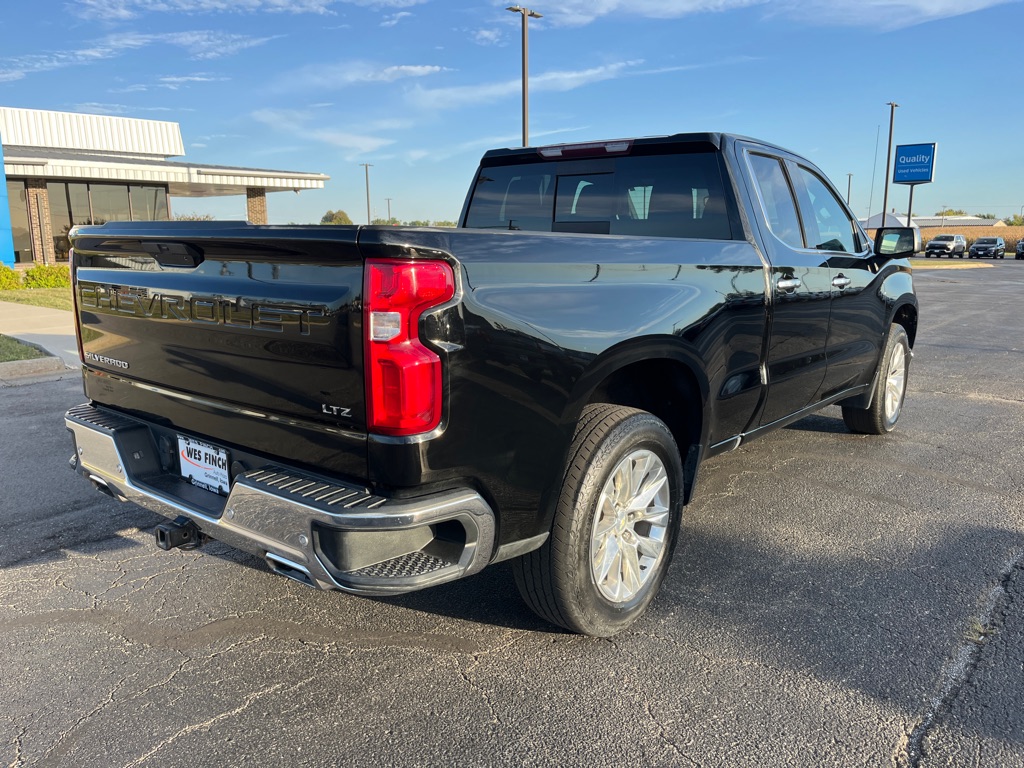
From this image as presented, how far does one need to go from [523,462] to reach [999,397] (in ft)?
21.4

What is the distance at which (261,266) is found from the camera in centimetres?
238

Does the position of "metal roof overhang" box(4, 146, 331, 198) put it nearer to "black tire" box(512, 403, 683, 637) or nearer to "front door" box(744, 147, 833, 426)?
"front door" box(744, 147, 833, 426)

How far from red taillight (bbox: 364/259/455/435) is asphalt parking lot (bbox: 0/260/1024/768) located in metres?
1.02

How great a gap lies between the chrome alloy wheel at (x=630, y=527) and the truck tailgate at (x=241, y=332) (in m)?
1.03

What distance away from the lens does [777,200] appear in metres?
4.10

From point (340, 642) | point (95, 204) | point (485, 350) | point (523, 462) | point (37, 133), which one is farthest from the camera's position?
point (37, 133)

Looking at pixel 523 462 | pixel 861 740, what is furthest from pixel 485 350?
pixel 861 740

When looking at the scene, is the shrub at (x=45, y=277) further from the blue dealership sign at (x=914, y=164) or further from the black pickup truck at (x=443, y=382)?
the blue dealership sign at (x=914, y=164)

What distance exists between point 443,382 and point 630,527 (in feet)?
3.86

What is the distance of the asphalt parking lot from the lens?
2340 mm

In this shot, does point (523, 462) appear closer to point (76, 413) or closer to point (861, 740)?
point (861, 740)

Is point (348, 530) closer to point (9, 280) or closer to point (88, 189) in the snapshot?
point (9, 280)

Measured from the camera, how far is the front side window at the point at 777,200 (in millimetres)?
3971

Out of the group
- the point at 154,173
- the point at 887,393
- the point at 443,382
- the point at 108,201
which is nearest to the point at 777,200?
the point at 887,393
